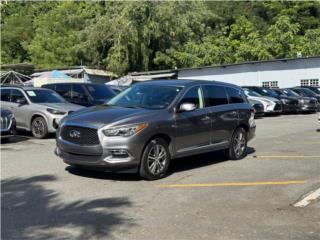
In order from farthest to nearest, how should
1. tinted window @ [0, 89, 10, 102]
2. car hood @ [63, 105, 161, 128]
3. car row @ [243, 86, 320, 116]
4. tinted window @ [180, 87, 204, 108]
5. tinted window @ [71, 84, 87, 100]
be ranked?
car row @ [243, 86, 320, 116]
tinted window @ [71, 84, 87, 100]
tinted window @ [0, 89, 10, 102]
tinted window @ [180, 87, 204, 108]
car hood @ [63, 105, 161, 128]

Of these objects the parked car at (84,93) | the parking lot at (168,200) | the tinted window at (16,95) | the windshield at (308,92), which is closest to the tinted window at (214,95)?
the parking lot at (168,200)

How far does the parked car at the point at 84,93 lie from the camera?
18.6 m

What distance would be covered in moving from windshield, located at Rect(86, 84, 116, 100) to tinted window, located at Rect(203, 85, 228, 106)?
8.13 metres

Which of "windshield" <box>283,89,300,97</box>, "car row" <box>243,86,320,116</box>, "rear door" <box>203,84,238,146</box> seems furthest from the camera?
"windshield" <box>283,89,300,97</box>

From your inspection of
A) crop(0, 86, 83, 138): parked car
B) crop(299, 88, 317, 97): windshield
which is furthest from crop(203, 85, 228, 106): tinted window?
crop(299, 88, 317, 97): windshield

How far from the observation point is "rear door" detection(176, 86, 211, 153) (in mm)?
9772

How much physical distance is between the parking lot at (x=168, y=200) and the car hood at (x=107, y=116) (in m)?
0.96

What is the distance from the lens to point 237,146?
38.3 ft

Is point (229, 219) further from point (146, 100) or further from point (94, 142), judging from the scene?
point (146, 100)

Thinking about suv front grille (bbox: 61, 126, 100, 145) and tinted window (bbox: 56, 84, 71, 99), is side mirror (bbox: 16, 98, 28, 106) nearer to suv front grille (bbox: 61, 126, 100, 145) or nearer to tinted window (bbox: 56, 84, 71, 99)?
tinted window (bbox: 56, 84, 71, 99)

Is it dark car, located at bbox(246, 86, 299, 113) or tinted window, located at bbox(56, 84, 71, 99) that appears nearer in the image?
tinted window, located at bbox(56, 84, 71, 99)

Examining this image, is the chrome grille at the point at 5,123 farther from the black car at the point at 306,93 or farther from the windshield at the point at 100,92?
the black car at the point at 306,93

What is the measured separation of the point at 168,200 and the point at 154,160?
159 cm

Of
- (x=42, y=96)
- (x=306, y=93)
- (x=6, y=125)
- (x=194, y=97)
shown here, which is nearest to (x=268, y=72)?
(x=306, y=93)
